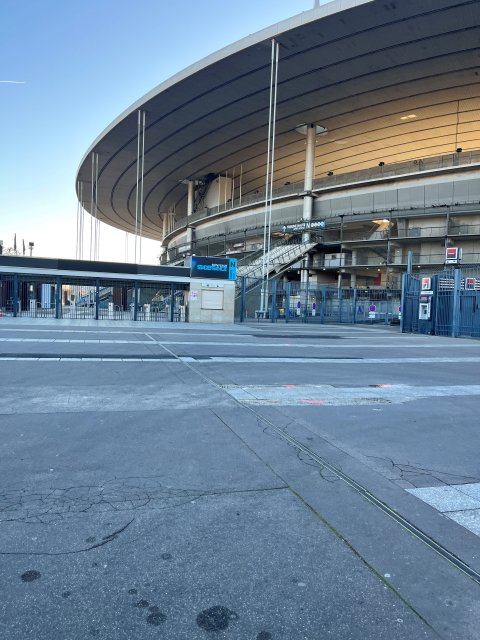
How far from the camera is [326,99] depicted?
41.6 metres

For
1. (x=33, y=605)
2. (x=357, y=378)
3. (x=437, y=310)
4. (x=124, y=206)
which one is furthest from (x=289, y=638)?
(x=124, y=206)

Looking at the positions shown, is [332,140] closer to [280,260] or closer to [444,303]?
[280,260]

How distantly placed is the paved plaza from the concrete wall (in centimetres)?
2211

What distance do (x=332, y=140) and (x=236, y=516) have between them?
52.6 m

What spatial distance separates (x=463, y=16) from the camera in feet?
99.1

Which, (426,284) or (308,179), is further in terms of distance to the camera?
(308,179)

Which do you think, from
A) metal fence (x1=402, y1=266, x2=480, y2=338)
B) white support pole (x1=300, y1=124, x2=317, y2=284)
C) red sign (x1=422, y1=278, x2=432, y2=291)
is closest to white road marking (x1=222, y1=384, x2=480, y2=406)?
metal fence (x1=402, y1=266, x2=480, y2=338)

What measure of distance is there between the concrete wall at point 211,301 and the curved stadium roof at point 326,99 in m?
18.8

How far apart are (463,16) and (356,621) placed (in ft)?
125

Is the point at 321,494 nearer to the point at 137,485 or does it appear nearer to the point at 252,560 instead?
the point at 252,560

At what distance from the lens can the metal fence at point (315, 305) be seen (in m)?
35.0

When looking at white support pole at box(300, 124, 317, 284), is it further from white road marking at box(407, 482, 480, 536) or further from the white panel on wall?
white road marking at box(407, 482, 480, 536)

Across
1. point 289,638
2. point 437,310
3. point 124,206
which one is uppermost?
point 124,206

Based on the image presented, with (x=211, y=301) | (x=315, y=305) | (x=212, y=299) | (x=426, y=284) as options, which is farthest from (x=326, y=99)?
(x=426, y=284)
